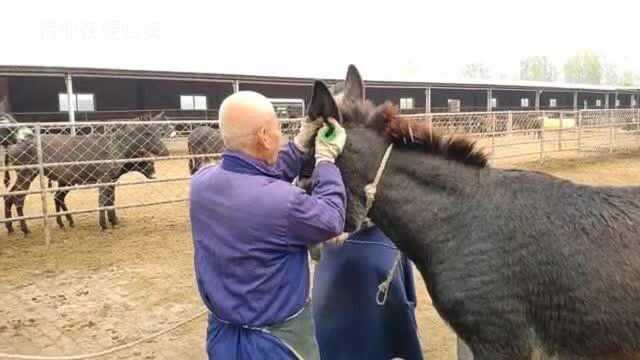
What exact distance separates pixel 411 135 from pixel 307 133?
48 centimetres

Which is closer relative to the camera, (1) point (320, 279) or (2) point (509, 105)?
(1) point (320, 279)

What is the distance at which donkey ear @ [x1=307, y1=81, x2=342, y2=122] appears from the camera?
2.20m

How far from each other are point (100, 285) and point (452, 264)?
5055 mm

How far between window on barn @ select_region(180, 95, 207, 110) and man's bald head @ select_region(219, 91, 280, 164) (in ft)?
79.8

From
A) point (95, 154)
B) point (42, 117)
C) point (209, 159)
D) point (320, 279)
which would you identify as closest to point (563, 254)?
point (320, 279)

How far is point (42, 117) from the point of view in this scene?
21.2 meters

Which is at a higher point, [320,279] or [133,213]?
[320,279]

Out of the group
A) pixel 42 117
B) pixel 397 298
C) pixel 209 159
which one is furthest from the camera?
pixel 42 117

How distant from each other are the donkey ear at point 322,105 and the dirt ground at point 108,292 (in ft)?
8.94

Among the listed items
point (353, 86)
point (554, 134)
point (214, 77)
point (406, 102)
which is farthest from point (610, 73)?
point (353, 86)

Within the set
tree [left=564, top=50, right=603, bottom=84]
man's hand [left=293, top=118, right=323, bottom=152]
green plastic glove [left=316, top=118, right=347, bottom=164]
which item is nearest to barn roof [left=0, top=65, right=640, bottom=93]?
man's hand [left=293, top=118, right=323, bottom=152]

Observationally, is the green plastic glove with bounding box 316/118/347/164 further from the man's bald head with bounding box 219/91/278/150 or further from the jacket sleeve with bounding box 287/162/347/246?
the man's bald head with bounding box 219/91/278/150

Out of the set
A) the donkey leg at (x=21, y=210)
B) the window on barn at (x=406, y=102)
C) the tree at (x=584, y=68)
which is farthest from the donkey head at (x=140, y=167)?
the tree at (x=584, y=68)

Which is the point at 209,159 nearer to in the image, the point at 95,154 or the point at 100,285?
the point at 95,154
